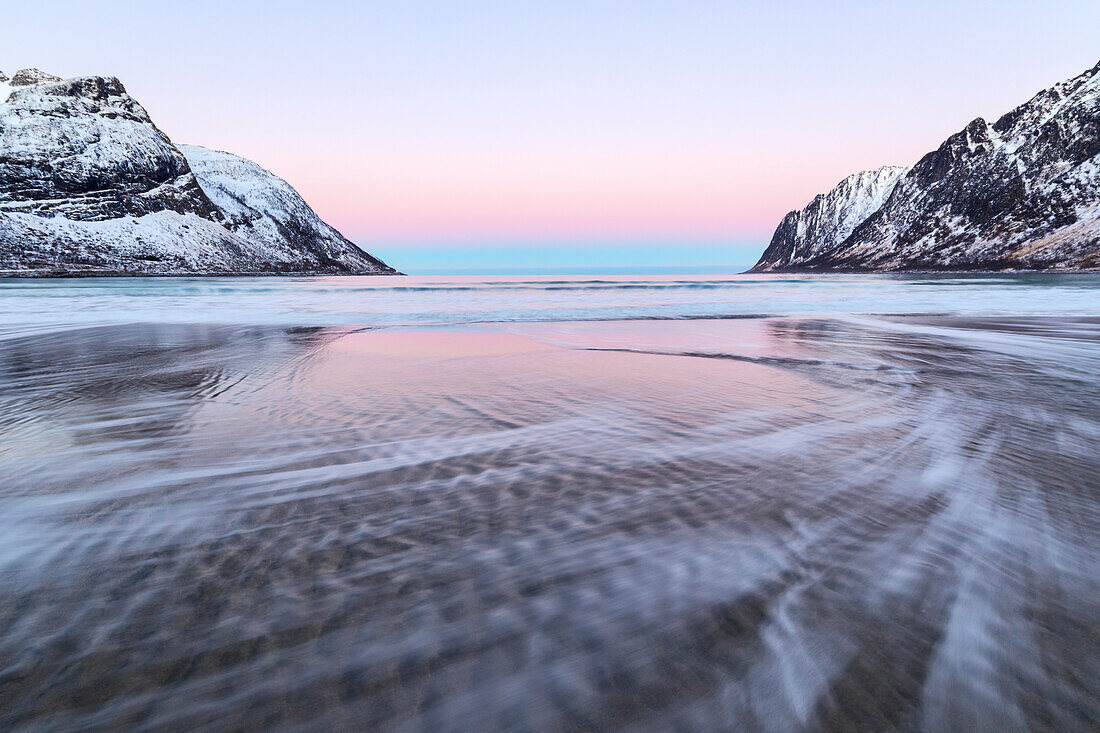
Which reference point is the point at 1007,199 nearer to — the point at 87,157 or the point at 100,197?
the point at 100,197

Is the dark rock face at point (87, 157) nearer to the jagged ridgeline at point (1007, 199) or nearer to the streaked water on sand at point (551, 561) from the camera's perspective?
the streaked water on sand at point (551, 561)

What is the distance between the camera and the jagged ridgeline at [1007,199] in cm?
12775

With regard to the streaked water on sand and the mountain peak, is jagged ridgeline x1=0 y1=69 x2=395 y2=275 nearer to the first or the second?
the mountain peak

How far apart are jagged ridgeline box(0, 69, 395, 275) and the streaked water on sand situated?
454 ft

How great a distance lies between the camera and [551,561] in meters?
2.29

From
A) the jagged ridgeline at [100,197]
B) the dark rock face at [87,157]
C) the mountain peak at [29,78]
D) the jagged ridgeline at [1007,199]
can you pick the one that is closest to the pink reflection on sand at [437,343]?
the jagged ridgeline at [100,197]

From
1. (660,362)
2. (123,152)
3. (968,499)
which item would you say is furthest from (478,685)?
(123,152)

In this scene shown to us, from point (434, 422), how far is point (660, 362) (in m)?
4.20

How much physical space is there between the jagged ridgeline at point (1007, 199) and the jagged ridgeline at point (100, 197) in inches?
7909

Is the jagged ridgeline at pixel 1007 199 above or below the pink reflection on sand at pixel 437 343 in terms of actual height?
above

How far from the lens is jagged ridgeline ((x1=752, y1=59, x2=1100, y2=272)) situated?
128 metres

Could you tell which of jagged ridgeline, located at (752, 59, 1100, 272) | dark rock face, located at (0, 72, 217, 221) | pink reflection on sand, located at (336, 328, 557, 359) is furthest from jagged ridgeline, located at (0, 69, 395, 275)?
jagged ridgeline, located at (752, 59, 1100, 272)

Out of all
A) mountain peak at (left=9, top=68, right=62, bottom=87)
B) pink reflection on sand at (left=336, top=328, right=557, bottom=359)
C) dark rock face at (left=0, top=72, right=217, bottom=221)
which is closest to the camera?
pink reflection on sand at (left=336, top=328, right=557, bottom=359)

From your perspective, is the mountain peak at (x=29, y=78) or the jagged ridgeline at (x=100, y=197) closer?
the jagged ridgeline at (x=100, y=197)
